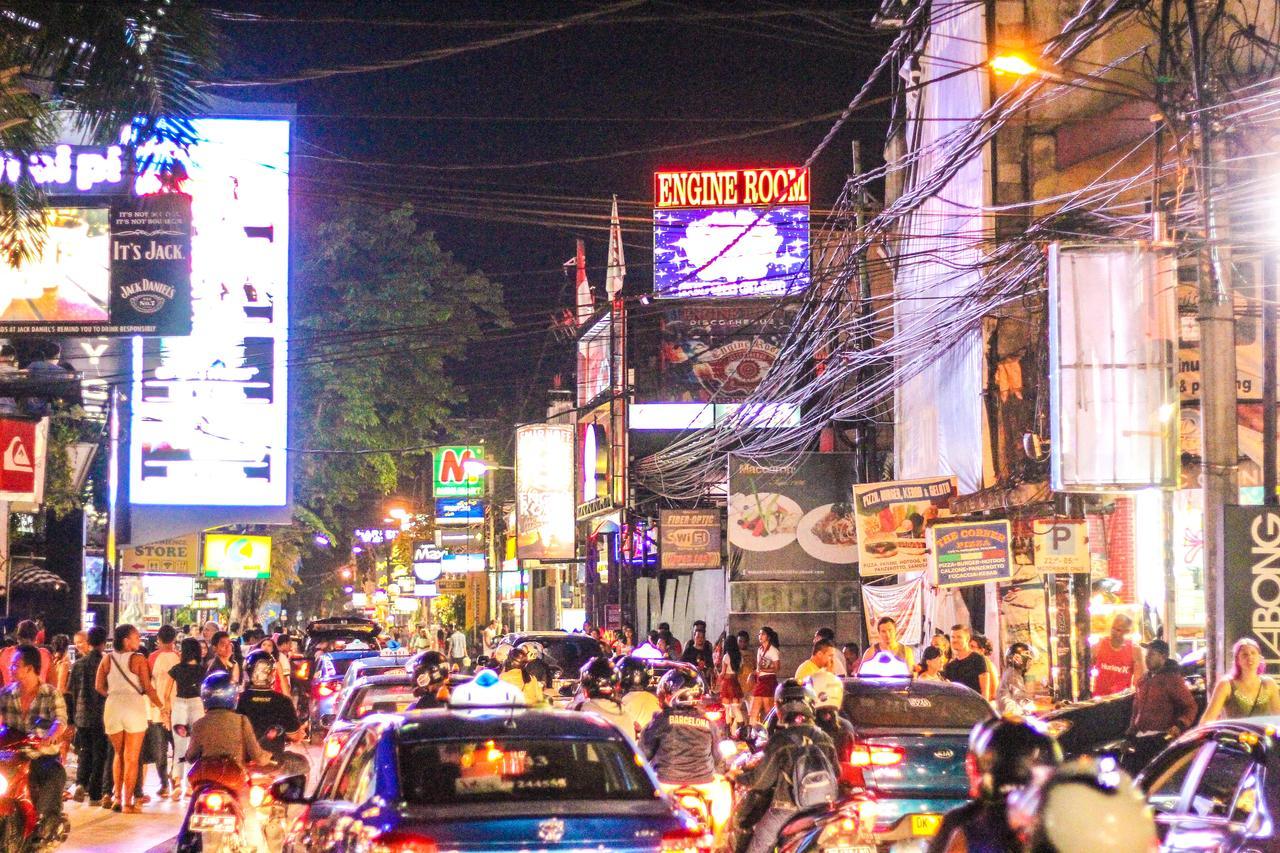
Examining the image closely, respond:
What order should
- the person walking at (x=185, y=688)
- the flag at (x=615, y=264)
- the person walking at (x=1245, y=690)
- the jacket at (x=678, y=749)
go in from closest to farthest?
the jacket at (x=678, y=749) → the person walking at (x=1245, y=690) → the person walking at (x=185, y=688) → the flag at (x=615, y=264)

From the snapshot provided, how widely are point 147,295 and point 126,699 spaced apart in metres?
4.40

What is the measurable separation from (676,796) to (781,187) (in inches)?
1353

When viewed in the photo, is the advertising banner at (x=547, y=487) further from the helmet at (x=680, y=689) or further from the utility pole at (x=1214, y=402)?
the utility pole at (x=1214, y=402)

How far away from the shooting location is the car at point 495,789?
6859 mm

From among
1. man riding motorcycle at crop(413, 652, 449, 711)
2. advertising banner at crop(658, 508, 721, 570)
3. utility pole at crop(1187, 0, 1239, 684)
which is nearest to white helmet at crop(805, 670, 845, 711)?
utility pole at crop(1187, 0, 1239, 684)

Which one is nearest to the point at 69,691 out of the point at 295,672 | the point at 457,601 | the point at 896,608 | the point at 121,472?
the point at 295,672

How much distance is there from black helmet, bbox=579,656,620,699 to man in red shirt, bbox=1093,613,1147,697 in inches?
302

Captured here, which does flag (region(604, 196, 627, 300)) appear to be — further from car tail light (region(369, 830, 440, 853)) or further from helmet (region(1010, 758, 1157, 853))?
helmet (region(1010, 758, 1157, 853))

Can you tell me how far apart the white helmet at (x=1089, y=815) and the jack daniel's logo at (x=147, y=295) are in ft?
49.4

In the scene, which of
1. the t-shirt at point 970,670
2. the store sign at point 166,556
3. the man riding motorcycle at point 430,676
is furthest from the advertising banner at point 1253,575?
the store sign at point 166,556

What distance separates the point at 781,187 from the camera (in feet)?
143

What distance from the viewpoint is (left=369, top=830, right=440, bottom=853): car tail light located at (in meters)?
6.72

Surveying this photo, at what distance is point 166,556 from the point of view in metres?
40.3

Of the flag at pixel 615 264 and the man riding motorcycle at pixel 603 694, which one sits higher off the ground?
the flag at pixel 615 264
